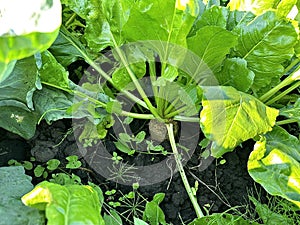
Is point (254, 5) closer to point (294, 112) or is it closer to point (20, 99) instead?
point (294, 112)

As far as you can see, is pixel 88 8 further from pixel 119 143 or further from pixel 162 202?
pixel 162 202

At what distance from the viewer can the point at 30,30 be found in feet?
1.81

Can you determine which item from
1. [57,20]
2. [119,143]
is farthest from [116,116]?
[57,20]

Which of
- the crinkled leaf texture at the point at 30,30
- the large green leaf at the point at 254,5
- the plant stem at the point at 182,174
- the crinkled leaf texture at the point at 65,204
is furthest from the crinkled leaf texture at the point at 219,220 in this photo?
the crinkled leaf texture at the point at 30,30

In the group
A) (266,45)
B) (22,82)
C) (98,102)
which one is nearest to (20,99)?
(22,82)

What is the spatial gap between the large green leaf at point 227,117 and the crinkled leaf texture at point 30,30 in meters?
0.50

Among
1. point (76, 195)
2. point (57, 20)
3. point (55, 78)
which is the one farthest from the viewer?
point (55, 78)

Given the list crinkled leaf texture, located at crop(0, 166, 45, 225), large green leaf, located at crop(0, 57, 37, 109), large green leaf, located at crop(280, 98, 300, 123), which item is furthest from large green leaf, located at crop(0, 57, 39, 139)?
large green leaf, located at crop(280, 98, 300, 123)

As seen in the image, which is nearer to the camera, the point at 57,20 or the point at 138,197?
the point at 57,20

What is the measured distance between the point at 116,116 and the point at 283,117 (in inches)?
17.9

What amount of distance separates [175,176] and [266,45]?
0.38 metres

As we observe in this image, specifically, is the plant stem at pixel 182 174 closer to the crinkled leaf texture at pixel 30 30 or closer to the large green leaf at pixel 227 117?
the large green leaf at pixel 227 117

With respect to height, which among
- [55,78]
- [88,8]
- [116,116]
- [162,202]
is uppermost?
[88,8]

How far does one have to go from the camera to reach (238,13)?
120 centimetres
